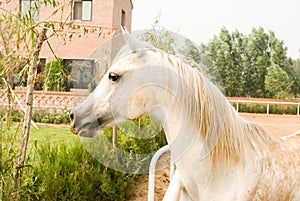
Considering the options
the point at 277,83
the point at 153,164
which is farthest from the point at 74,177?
the point at 277,83

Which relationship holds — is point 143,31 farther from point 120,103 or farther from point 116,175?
point 116,175

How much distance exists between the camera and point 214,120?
128 cm

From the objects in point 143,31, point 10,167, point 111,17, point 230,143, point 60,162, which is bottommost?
point 60,162

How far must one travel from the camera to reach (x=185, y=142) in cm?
128

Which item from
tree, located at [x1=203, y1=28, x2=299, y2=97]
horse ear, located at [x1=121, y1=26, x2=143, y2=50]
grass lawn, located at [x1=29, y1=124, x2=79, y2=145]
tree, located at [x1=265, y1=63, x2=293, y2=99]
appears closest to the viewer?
horse ear, located at [x1=121, y1=26, x2=143, y2=50]

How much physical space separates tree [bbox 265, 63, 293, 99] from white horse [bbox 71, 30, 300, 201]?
21.2m

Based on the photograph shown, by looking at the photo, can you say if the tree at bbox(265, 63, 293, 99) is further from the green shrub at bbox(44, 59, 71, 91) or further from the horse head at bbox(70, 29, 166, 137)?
the horse head at bbox(70, 29, 166, 137)

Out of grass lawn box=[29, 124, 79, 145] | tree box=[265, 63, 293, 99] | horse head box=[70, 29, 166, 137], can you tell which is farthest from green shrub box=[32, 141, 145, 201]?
tree box=[265, 63, 293, 99]

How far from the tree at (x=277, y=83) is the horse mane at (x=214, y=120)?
833 inches

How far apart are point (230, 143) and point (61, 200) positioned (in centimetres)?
214

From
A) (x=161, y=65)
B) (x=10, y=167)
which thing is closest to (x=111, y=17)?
(x=10, y=167)

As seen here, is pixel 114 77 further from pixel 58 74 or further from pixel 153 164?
A: pixel 58 74

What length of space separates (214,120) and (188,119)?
90mm

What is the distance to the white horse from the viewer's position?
1235mm
